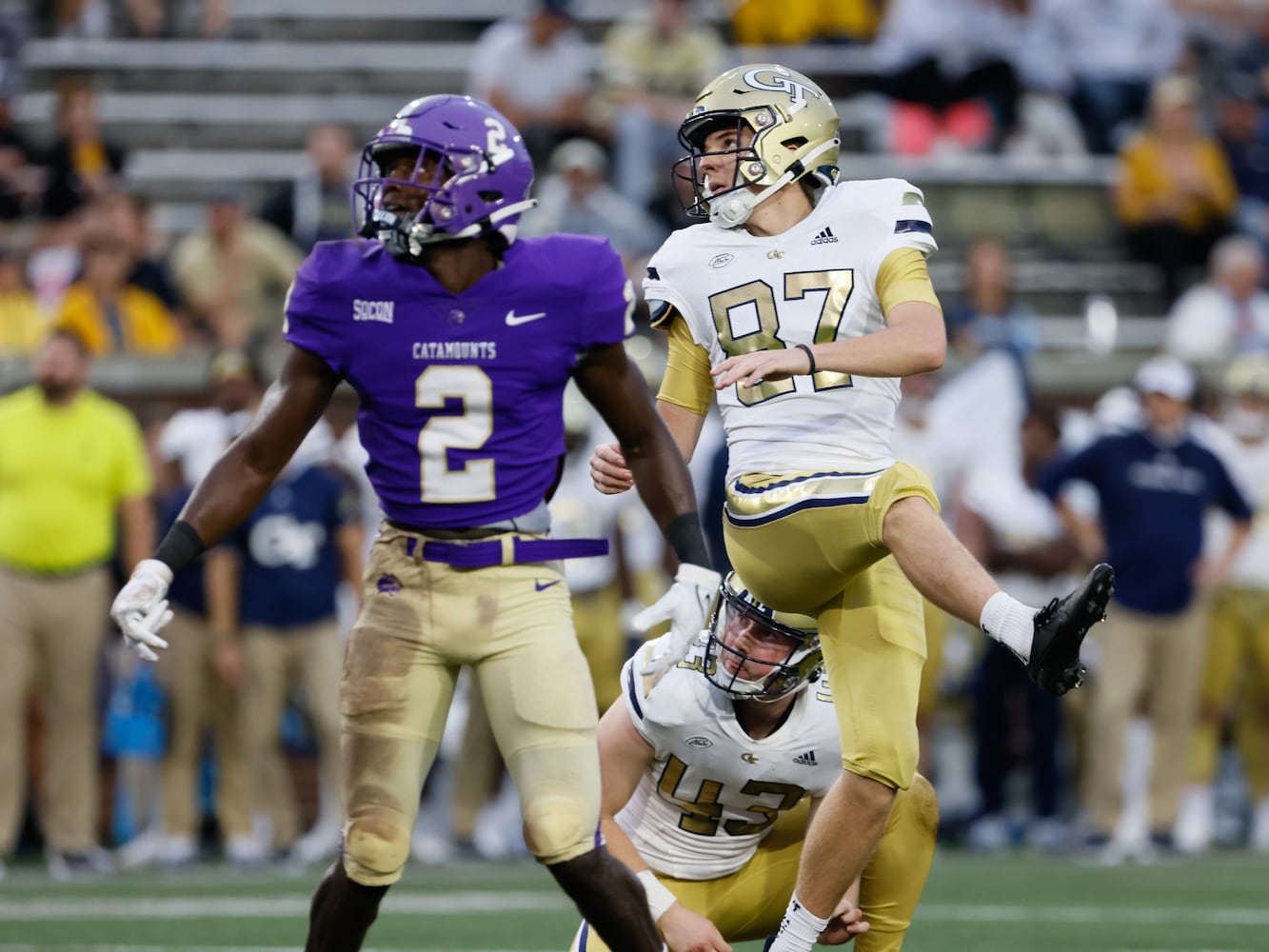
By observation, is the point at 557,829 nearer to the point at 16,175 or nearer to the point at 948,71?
the point at 16,175

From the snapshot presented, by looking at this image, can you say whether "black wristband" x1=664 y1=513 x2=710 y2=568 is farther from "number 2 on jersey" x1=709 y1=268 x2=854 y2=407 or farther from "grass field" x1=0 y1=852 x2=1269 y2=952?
"grass field" x1=0 y1=852 x2=1269 y2=952

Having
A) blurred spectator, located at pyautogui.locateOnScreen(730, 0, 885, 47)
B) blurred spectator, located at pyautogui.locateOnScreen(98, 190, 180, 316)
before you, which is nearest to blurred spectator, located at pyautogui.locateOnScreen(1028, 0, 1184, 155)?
blurred spectator, located at pyautogui.locateOnScreen(730, 0, 885, 47)

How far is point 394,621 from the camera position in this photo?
15.1 ft

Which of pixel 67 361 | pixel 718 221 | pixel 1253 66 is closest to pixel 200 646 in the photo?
pixel 67 361

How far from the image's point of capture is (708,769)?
5.15m

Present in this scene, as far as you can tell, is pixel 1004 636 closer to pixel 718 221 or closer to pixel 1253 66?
→ pixel 718 221

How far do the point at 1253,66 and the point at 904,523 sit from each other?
11.2m

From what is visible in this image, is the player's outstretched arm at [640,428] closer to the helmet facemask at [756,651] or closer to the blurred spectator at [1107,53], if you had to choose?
the helmet facemask at [756,651]

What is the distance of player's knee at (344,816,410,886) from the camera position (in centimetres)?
446

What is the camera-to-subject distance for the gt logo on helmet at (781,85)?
16.7ft

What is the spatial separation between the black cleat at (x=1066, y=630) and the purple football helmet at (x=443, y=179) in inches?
57.7

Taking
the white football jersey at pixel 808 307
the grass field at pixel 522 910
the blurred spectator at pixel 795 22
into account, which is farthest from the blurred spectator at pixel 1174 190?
the white football jersey at pixel 808 307

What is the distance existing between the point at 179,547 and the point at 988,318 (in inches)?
275

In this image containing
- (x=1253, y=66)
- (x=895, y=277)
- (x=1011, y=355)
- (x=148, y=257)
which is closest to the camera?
(x=895, y=277)
